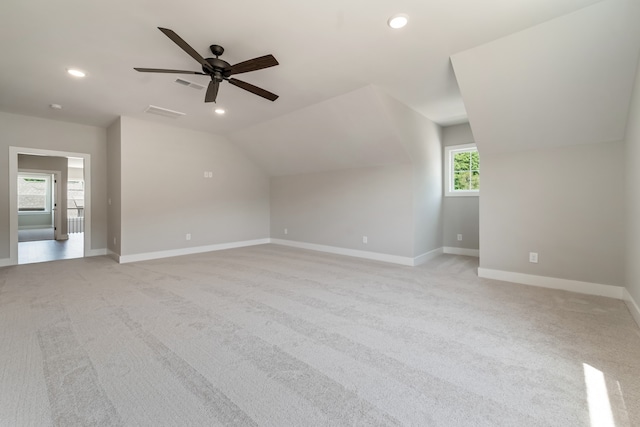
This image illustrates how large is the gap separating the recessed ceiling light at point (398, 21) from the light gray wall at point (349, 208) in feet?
8.67

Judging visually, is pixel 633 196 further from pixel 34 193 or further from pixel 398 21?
pixel 34 193

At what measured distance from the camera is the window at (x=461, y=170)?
5.46 metres

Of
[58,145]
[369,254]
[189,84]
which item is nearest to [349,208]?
[369,254]

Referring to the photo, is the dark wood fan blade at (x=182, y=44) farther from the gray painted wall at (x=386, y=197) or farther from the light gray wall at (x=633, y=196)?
the light gray wall at (x=633, y=196)

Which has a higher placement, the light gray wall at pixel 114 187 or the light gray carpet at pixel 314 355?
the light gray wall at pixel 114 187

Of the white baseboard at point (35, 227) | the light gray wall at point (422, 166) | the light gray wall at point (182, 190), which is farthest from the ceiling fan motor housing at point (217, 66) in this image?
the white baseboard at point (35, 227)

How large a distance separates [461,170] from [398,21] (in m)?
4.14

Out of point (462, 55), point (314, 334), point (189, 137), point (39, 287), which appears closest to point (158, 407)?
point (314, 334)

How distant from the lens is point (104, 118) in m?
4.87

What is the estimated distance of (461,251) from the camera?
5.47 m

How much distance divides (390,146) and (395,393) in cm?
377

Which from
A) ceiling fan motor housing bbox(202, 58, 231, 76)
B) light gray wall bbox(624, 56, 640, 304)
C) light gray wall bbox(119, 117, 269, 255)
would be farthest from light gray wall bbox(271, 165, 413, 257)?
ceiling fan motor housing bbox(202, 58, 231, 76)

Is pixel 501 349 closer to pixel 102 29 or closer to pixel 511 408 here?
pixel 511 408

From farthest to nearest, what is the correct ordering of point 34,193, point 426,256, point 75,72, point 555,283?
point 34,193
point 426,256
point 555,283
point 75,72
